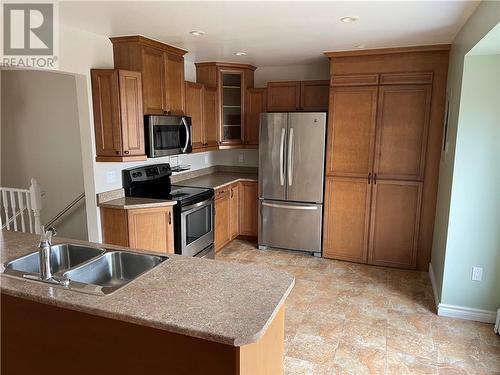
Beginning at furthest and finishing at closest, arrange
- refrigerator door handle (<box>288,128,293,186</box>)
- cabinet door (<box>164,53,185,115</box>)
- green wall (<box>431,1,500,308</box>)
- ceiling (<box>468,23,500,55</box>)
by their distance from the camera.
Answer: refrigerator door handle (<box>288,128,293,186</box>)
cabinet door (<box>164,53,185,115</box>)
green wall (<box>431,1,500,308</box>)
ceiling (<box>468,23,500,55</box>)

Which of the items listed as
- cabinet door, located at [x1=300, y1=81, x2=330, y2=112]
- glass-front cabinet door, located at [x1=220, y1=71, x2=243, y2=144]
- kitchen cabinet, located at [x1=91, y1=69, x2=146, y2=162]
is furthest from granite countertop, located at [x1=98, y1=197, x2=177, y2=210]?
cabinet door, located at [x1=300, y1=81, x2=330, y2=112]

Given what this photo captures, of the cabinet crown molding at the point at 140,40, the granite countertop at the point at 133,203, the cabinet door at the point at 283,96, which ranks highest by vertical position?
the cabinet crown molding at the point at 140,40

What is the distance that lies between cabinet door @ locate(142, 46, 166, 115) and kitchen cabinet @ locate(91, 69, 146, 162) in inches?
4.1

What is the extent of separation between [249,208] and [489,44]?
11.0 ft

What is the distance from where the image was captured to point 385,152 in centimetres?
403

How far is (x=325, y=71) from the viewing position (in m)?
4.90

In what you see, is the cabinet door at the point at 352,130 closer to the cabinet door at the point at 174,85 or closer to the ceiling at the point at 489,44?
the ceiling at the point at 489,44

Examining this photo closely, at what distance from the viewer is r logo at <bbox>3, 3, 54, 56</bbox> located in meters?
2.49

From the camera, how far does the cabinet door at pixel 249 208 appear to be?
16.5 feet

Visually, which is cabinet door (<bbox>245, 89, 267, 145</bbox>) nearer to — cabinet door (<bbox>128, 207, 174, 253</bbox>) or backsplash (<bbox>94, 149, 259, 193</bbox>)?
backsplash (<bbox>94, 149, 259, 193</bbox>)

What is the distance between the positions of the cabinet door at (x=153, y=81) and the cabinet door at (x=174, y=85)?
0.07 m

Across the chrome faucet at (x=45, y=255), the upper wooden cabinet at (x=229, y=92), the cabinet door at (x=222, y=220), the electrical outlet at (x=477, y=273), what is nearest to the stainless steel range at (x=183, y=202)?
the cabinet door at (x=222, y=220)

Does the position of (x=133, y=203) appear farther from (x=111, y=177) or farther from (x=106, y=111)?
(x=106, y=111)

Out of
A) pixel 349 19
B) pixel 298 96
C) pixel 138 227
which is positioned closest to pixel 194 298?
pixel 138 227
